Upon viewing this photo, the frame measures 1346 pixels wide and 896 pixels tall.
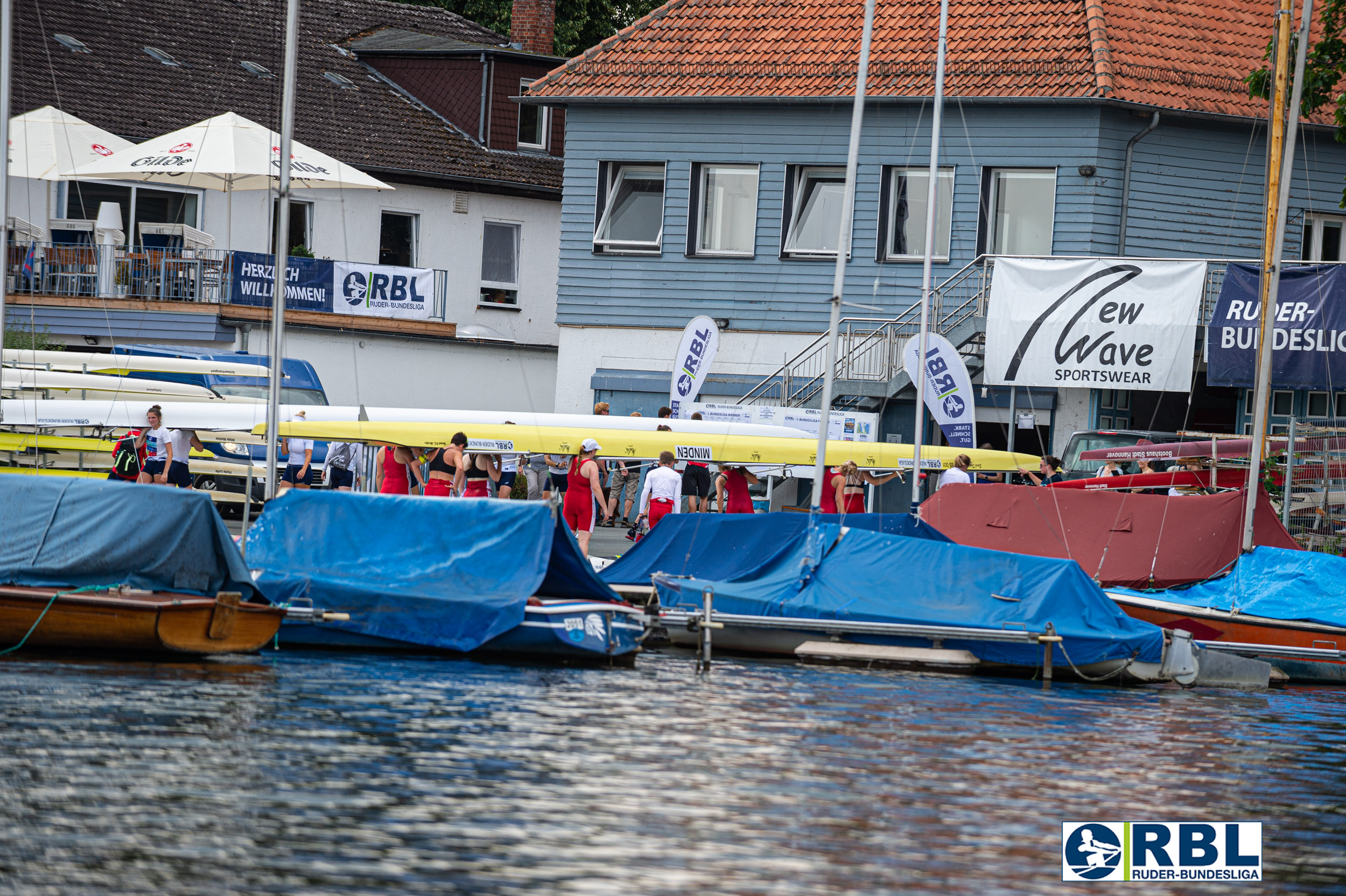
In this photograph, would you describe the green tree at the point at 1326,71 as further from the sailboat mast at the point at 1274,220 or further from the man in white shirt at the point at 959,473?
the man in white shirt at the point at 959,473

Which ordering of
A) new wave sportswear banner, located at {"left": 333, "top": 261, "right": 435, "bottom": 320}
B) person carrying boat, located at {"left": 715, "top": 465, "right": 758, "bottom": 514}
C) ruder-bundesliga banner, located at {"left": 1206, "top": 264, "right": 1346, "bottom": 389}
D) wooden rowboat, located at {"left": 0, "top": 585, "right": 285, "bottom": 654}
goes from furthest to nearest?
new wave sportswear banner, located at {"left": 333, "top": 261, "right": 435, "bottom": 320}
ruder-bundesliga banner, located at {"left": 1206, "top": 264, "right": 1346, "bottom": 389}
person carrying boat, located at {"left": 715, "top": 465, "right": 758, "bottom": 514}
wooden rowboat, located at {"left": 0, "top": 585, "right": 285, "bottom": 654}

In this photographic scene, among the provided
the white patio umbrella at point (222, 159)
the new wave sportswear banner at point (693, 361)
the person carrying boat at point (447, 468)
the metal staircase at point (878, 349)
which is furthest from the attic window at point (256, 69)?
the person carrying boat at point (447, 468)

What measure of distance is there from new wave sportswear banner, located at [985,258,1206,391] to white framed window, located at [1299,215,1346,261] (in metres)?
4.89

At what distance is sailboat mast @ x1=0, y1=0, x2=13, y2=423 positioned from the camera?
66.8ft

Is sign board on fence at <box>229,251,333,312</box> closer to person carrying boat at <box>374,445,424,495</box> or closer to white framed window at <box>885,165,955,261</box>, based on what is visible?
white framed window at <box>885,165,955,261</box>

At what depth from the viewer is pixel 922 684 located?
55.2 feet

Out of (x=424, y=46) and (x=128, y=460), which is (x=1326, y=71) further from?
(x=424, y=46)

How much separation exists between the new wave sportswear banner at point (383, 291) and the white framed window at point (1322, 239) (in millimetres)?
16859

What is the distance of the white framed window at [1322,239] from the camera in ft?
103

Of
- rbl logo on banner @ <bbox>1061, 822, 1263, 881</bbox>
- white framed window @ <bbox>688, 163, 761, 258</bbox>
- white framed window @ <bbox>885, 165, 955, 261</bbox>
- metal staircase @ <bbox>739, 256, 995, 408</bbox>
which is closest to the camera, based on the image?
rbl logo on banner @ <bbox>1061, 822, 1263, 881</bbox>

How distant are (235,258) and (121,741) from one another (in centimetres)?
2412

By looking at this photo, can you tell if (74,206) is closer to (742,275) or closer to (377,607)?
(742,275)

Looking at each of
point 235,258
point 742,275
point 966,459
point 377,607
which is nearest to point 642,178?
point 742,275

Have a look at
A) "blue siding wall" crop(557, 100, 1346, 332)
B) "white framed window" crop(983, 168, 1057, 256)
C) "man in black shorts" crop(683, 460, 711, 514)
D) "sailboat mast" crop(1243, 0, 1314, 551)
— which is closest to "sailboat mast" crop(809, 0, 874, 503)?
"sailboat mast" crop(1243, 0, 1314, 551)
